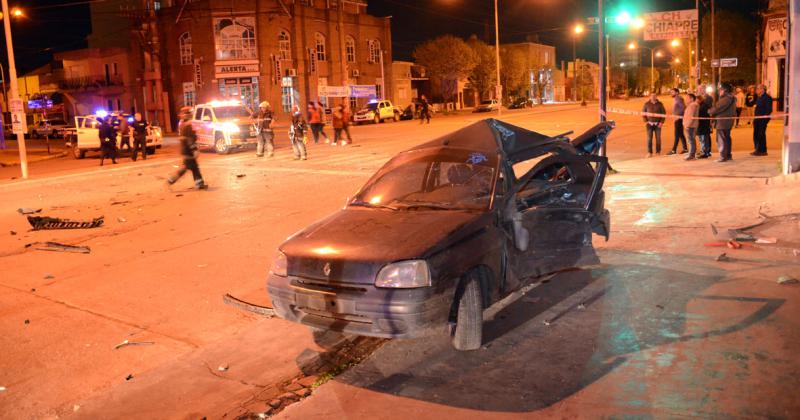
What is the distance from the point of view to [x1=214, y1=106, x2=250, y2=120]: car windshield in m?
27.0

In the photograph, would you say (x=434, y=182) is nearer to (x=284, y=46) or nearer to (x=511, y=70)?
(x=284, y=46)

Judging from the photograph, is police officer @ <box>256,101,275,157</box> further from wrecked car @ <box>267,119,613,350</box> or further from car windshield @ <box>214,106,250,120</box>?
wrecked car @ <box>267,119,613,350</box>

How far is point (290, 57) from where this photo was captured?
58125mm

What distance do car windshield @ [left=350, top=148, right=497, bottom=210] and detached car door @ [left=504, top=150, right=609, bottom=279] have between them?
0.32 meters

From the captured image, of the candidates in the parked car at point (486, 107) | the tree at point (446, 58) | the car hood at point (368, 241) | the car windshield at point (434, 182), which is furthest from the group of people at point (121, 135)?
the tree at point (446, 58)

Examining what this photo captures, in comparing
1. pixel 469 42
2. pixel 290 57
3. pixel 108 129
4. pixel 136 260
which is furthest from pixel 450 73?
pixel 136 260

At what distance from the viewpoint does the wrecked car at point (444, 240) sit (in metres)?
4.84

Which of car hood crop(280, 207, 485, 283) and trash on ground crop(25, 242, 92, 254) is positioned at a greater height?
car hood crop(280, 207, 485, 283)

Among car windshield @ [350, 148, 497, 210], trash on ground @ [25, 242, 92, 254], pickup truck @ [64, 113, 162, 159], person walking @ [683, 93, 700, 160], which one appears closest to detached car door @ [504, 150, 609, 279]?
car windshield @ [350, 148, 497, 210]

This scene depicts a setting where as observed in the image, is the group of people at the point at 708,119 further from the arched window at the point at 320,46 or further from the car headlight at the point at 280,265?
the arched window at the point at 320,46

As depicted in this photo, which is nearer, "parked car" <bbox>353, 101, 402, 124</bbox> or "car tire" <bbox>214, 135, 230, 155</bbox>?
"car tire" <bbox>214, 135, 230, 155</bbox>

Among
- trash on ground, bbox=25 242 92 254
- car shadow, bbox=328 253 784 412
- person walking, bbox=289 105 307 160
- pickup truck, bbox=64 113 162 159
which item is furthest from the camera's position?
pickup truck, bbox=64 113 162 159

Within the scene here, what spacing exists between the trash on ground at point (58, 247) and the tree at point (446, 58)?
2595 inches

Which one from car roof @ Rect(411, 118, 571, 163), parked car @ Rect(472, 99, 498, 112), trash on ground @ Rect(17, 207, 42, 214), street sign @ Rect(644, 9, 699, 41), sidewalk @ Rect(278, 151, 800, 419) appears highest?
street sign @ Rect(644, 9, 699, 41)
